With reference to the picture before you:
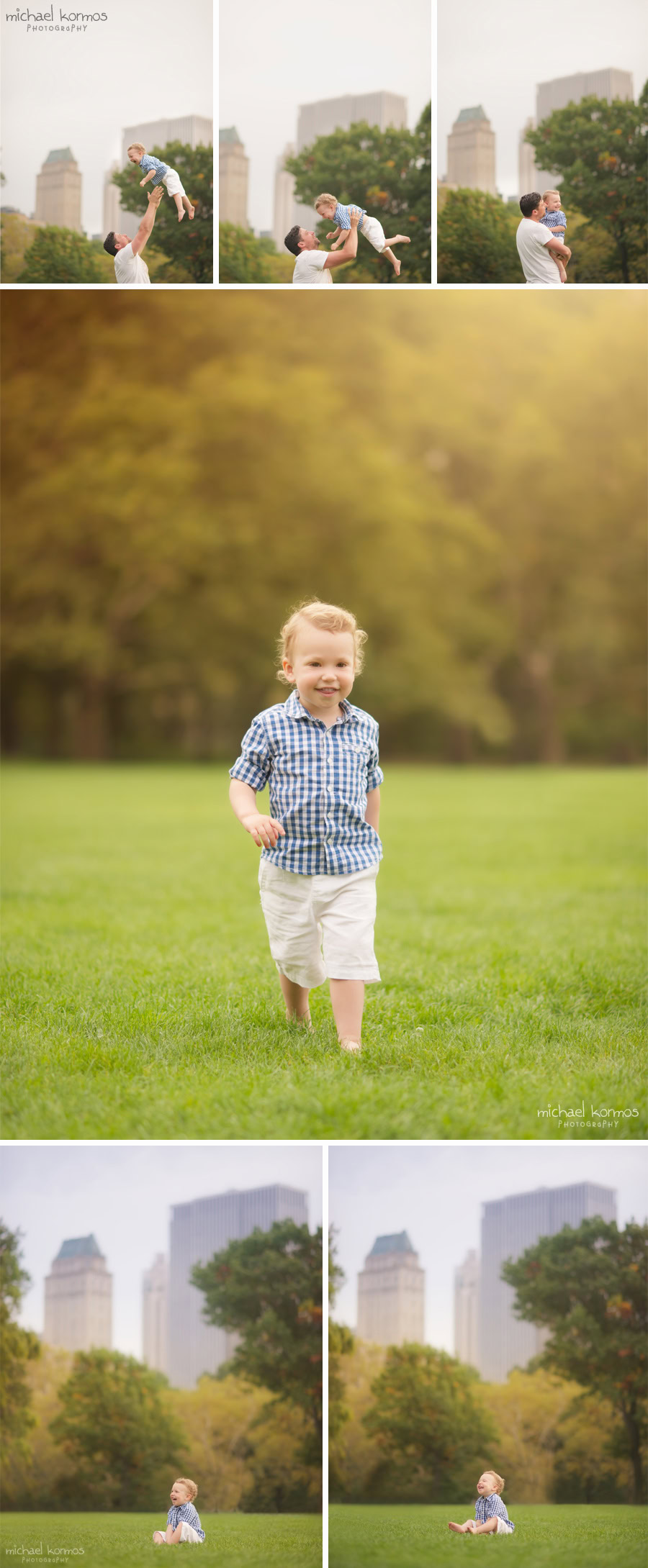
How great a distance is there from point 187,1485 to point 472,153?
2.86 metres

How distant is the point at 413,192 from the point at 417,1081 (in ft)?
6.76

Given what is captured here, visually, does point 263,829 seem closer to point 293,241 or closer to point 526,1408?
point 526,1408

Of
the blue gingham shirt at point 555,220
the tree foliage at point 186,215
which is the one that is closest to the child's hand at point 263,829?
the tree foliage at point 186,215

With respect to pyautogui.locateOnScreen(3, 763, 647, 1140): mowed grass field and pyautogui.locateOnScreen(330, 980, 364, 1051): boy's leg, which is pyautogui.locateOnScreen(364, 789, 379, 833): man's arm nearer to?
pyautogui.locateOnScreen(330, 980, 364, 1051): boy's leg

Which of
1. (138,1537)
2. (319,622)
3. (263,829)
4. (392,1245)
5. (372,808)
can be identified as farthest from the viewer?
(372,808)

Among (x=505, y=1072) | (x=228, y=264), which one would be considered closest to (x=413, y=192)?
(x=228, y=264)

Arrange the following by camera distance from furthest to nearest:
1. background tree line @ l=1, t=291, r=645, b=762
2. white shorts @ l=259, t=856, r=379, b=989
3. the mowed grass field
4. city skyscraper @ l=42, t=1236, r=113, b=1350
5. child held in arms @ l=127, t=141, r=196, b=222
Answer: background tree line @ l=1, t=291, r=645, b=762, child held in arms @ l=127, t=141, r=196, b=222, white shorts @ l=259, t=856, r=379, b=989, the mowed grass field, city skyscraper @ l=42, t=1236, r=113, b=1350

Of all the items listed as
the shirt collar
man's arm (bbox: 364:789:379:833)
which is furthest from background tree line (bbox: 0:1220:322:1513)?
the shirt collar

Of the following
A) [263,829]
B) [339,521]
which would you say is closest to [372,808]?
[263,829]

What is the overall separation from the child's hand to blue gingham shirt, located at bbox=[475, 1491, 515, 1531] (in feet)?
3.74

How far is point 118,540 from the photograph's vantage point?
13477mm

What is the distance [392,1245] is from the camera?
210 cm

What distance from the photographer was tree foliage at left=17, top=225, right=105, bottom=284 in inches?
117

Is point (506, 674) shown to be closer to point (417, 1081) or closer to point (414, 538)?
point (414, 538)
